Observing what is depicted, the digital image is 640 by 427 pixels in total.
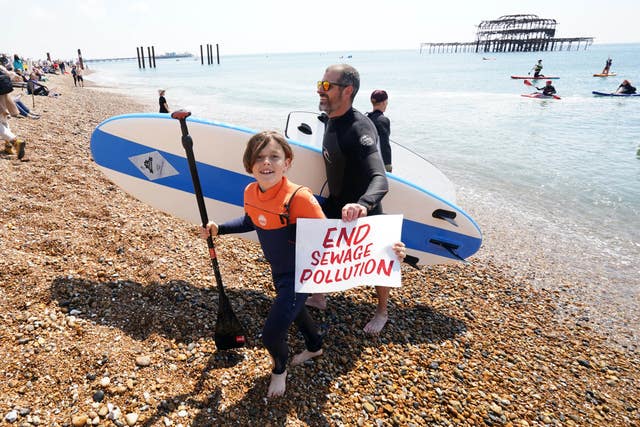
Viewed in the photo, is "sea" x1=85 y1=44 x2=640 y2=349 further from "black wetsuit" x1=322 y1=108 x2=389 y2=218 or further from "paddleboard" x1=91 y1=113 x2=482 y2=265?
"black wetsuit" x1=322 y1=108 x2=389 y2=218

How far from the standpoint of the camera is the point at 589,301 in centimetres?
472

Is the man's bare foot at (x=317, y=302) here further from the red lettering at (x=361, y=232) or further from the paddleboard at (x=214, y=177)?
the red lettering at (x=361, y=232)

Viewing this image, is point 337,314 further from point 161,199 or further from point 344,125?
point 161,199

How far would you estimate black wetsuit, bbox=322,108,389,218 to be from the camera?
2.72 metres

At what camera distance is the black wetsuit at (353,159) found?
272 cm

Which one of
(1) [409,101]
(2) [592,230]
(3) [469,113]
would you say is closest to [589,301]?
(2) [592,230]

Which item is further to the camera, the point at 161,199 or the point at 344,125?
the point at 161,199

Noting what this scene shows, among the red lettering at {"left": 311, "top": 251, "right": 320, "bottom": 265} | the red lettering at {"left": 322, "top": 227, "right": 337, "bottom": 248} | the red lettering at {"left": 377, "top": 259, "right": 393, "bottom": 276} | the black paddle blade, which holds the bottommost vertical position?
the black paddle blade

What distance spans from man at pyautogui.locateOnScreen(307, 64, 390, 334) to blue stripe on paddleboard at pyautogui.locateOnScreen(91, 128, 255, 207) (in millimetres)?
1343

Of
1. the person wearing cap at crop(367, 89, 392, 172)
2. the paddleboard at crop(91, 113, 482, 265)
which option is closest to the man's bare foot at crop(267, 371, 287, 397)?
the paddleboard at crop(91, 113, 482, 265)

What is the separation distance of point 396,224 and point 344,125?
2.99 ft

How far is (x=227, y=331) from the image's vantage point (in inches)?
114

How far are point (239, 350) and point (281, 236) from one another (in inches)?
49.3

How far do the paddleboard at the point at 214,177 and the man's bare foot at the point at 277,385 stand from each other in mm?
1857
